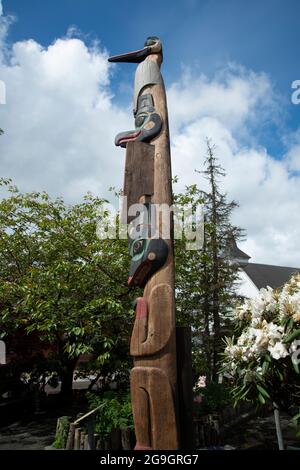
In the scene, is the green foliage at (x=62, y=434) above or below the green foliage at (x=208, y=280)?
below


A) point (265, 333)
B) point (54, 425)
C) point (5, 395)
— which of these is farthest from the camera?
point (5, 395)

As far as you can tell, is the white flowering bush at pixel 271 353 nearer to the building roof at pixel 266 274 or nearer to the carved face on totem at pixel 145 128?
the carved face on totem at pixel 145 128

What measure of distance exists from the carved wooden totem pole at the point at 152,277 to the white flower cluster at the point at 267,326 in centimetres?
69

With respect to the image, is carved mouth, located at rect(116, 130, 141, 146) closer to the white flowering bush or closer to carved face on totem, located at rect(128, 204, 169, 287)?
carved face on totem, located at rect(128, 204, 169, 287)

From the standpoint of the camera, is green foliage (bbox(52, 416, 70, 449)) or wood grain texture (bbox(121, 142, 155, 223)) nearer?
wood grain texture (bbox(121, 142, 155, 223))

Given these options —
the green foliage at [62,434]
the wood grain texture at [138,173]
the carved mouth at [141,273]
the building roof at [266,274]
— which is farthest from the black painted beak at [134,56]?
the building roof at [266,274]

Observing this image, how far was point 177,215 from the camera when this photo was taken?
920 centimetres

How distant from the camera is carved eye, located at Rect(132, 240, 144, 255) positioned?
4133 millimetres

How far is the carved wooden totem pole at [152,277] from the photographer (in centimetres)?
348

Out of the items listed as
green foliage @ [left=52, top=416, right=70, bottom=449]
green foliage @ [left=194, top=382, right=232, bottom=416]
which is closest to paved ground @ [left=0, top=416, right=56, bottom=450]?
green foliage @ [left=52, top=416, right=70, bottom=449]

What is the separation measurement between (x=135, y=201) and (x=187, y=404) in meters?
2.37
